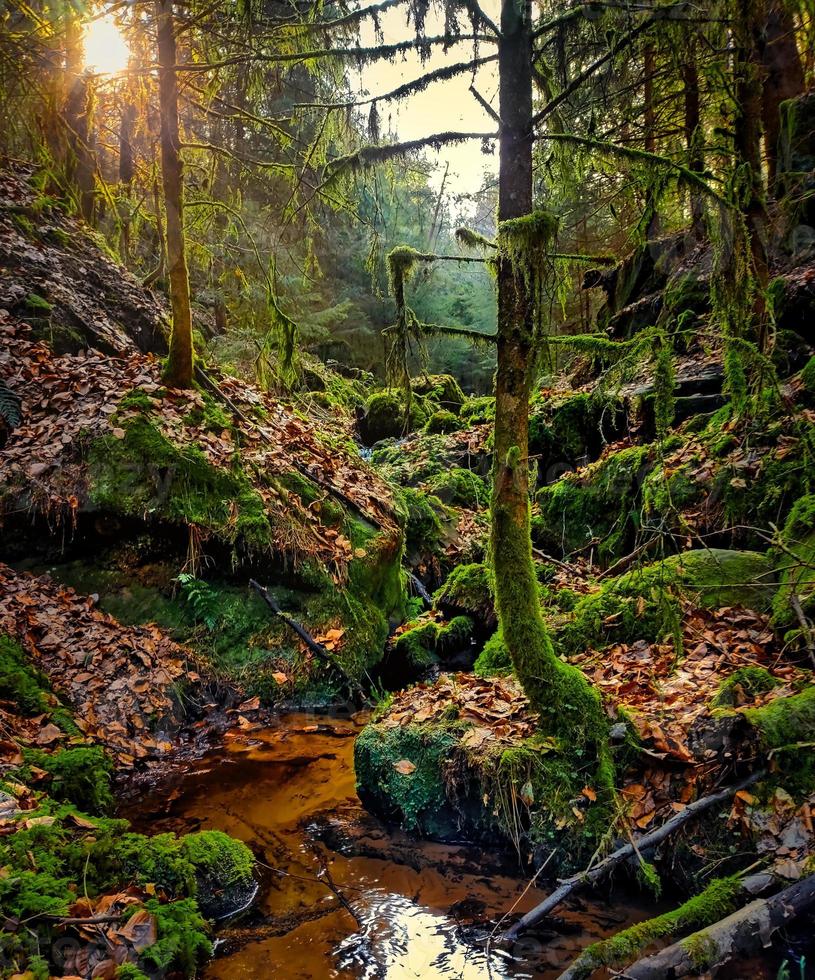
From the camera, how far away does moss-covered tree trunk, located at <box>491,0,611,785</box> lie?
4.12 meters

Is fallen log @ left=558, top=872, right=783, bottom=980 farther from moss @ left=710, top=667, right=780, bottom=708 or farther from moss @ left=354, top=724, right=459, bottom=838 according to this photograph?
moss @ left=354, top=724, right=459, bottom=838

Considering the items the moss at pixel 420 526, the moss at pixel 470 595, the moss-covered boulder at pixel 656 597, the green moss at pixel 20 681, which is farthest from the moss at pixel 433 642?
the green moss at pixel 20 681

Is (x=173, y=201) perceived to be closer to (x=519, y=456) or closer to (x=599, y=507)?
(x=519, y=456)

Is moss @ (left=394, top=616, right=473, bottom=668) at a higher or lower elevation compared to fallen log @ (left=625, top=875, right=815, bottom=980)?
lower

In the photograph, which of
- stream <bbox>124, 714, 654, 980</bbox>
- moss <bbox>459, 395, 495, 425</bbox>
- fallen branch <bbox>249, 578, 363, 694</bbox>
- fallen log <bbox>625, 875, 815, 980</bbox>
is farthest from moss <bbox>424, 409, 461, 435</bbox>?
fallen log <bbox>625, 875, 815, 980</bbox>

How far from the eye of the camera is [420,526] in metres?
10.5

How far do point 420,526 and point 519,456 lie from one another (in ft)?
20.6

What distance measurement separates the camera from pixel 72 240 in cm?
1029

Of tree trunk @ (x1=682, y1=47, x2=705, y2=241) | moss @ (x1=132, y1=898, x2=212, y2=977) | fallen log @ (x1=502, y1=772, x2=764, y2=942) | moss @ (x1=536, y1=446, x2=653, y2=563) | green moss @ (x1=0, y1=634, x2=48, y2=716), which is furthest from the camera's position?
moss @ (x1=536, y1=446, x2=653, y2=563)

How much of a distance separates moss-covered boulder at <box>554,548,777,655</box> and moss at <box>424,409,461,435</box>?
31.7ft

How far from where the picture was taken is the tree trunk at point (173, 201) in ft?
23.1

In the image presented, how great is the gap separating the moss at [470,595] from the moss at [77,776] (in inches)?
186

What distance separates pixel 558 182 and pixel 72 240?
895cm

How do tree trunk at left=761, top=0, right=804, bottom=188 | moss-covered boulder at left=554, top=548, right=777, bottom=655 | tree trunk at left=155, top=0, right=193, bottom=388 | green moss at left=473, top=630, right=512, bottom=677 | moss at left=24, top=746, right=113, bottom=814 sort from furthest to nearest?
tree trunk at left=761, top=0, right=804, bottom=188, tree trunk at left=155, top=0, right=193, bottom=388, green moss at left=473, top=630, right=512, bottom=677, moss-covered boulder at left=554, top=548, right=777, bottom=655, moss at left=24, top=746, right=113, bottom=814
